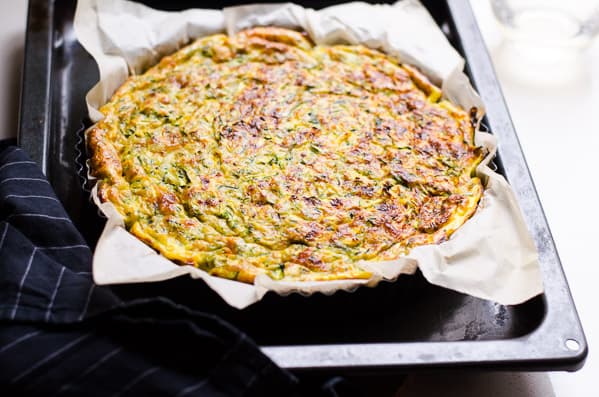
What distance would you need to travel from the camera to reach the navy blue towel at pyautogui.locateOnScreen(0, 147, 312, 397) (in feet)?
6.12

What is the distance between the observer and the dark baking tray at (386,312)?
2.05 metres

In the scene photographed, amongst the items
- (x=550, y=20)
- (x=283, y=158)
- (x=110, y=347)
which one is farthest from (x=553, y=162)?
(x=110, y=347)

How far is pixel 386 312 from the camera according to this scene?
2299 mm

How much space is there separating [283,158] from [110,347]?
94cm

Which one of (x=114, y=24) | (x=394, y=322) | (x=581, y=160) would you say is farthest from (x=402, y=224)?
(x=114, y=24)

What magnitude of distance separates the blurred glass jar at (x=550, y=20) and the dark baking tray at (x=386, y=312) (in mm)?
833

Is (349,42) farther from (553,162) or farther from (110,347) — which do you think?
(110,347)

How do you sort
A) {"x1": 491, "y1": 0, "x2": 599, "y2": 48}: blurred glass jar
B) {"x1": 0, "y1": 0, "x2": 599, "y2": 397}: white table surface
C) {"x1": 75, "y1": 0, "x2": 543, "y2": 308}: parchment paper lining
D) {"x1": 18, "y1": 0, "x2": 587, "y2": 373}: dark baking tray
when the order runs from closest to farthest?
{"x1": 18, "y1": 0, "x2": 587, "y2": 373}: dark baking tray
{"x1": 75, "y1": 0, "x2": 543, "y2": 308}: parchment paper lining
{"x1": 0, "y1": 0, "x2": 599, "y2": 397}: white table surface
{"x1": 491, "y1": 0, "x2": 599, "y2": 48}: blurred glass jar

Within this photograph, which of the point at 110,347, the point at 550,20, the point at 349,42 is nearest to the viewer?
the point at 110,347

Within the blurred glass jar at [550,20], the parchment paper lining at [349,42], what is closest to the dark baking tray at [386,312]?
the parchment paper lining at [349,42]

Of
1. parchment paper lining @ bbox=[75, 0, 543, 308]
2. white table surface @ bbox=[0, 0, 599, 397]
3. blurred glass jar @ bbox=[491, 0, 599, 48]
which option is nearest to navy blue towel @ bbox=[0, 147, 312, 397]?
parchment paper lining @ bbox=[75, 0, 543, 308]

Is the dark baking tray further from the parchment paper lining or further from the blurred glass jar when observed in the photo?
the blurred glass jar

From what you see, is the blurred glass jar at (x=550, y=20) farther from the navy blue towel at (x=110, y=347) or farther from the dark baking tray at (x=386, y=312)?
the navy blue towel at (x=110, y=347)

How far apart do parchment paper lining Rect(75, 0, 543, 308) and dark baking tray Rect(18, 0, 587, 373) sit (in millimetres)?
83
